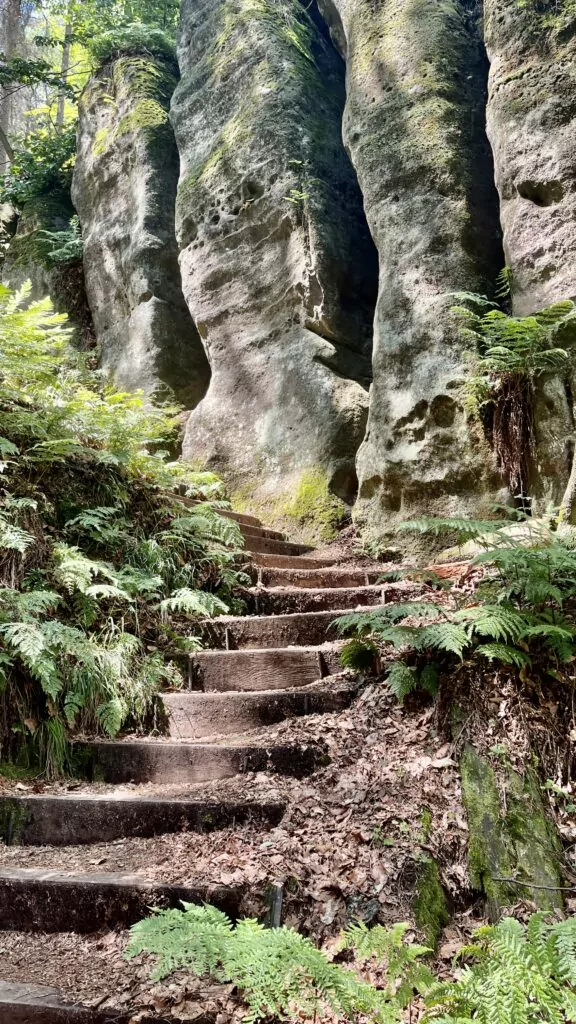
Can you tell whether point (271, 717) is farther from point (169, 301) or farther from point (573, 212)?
point (169, 301)

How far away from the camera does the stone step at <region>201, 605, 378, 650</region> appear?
195 inches

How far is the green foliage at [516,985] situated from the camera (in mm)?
1813

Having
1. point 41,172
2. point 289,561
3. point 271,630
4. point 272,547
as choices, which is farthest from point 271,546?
point 41,172

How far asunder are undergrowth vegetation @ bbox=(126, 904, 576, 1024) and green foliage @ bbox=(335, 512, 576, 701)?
54.1 inches

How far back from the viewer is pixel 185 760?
3688mm

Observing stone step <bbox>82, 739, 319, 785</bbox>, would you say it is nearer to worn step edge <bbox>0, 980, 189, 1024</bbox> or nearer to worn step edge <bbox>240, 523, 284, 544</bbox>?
worn step edge <bbox>0, 980, 189, 1024</bbox>

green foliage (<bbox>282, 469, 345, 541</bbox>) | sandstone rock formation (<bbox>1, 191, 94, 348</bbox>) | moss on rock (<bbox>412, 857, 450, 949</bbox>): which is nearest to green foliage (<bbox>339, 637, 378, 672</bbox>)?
moss on rock (<bbox>412, 857, 450, 949</bbox>)

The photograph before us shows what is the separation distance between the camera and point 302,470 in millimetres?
8734

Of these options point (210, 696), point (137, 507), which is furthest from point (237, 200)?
point (210, 696)

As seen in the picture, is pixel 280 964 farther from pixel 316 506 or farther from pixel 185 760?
pixel 316 506

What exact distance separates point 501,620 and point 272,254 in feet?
26.0

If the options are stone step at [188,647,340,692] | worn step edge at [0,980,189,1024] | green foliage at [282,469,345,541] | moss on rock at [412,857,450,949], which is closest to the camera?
worn step edge at [0,980,189,1024]

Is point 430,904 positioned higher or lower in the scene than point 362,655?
lower

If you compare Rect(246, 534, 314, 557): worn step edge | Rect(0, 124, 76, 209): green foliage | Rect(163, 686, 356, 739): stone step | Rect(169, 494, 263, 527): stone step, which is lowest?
Rect(163, 686, 356, 739): stone step
